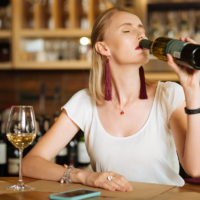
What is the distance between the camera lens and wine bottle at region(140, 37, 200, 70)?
4.06 ft

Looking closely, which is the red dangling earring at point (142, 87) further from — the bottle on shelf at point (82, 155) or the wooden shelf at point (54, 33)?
the wooden shelf at point (54, 33)

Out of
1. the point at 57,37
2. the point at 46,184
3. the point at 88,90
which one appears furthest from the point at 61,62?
the point at 46,184

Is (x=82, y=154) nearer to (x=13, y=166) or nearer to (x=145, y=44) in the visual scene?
(x=13, y=166)

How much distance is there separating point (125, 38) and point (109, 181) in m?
0.60

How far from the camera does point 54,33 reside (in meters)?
3.42

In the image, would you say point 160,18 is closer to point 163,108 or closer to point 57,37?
point 57,37

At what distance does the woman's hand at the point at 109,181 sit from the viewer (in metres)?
1.19

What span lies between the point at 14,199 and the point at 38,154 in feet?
1.66

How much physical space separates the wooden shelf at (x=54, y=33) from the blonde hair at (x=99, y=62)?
1.61 meters

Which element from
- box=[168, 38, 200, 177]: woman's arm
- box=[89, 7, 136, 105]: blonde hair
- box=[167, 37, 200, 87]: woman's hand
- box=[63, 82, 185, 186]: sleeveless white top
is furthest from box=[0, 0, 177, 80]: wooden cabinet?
box=[167, 37, 200, 87]: woman's hand

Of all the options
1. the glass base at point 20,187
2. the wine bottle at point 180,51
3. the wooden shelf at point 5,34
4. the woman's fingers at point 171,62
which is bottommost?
the glass base at point 20,187

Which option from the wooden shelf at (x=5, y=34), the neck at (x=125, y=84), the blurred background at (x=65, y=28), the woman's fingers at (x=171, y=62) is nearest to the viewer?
the woman's fingers at (x=171, y=62)

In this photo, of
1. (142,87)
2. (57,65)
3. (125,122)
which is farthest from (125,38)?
(57,65)

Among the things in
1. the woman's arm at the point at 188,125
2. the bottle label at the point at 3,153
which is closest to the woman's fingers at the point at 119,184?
the woman's arm at the point at 188,125
